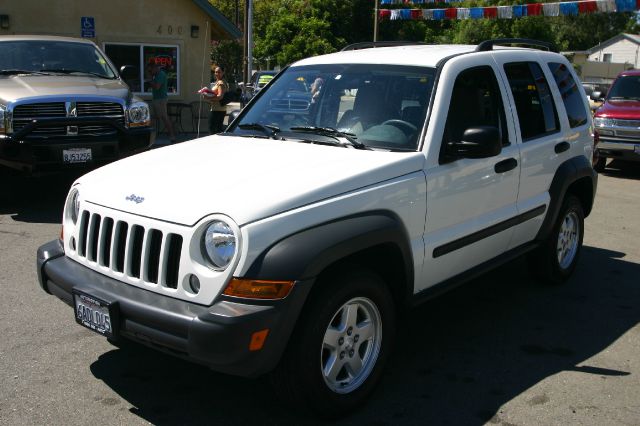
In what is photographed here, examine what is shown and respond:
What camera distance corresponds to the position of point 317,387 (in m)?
3.38

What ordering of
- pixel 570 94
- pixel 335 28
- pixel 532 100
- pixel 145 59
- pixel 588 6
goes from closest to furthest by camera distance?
1. pixel 532 100
2. pixel 570 94
3. pixel 145 59
4. pixel 588 6
5. pixel 335 28

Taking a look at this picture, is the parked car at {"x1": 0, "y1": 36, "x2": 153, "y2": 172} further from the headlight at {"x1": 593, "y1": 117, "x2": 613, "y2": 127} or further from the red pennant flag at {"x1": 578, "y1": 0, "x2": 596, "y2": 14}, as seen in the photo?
the red pennant flag at {"x1": 578, "y1": 0, "x2": 596, "y2": 14}

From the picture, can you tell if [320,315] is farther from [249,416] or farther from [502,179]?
[502,179]

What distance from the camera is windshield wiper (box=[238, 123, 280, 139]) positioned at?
4.58 meters

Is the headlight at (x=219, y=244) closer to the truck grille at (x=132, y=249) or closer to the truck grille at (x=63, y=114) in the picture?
the truck grille at (x=132, y=249)

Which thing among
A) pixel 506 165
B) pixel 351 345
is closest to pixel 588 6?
pixel 506 165

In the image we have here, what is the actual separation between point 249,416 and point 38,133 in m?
5.68

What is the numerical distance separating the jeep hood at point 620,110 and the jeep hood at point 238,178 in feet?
32.5

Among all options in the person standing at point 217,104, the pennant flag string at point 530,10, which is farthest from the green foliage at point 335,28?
the person standing at point 217,104

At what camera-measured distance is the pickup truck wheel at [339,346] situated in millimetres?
3305

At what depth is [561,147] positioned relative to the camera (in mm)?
5422

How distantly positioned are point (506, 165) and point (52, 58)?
705 cm

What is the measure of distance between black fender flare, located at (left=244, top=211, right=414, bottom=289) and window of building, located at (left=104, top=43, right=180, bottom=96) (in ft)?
43.0

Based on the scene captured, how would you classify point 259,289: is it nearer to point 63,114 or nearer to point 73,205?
point 73,205
